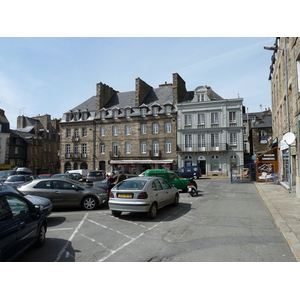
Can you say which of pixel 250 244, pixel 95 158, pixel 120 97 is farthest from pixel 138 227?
pixel 120 97

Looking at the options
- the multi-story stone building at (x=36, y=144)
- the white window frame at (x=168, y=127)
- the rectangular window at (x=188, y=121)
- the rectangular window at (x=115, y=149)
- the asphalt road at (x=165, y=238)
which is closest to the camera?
the asphalt road at (x=165, y=238)

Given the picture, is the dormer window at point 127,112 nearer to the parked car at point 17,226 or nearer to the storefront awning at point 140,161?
the storefront awning at point 140,161

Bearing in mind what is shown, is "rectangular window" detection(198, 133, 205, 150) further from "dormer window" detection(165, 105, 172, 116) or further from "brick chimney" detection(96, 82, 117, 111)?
"brick chimney" detection(96, 82, 117, 111)

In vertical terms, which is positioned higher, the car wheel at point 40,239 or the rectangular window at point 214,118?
the rectangular window at point 214,118

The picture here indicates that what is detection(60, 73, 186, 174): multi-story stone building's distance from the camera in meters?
37.6

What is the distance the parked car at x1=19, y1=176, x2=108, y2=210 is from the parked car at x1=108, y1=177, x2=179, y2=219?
6.15 ft

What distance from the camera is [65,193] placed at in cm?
1002

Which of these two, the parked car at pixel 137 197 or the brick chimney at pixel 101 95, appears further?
the brick chimney at pixel 101 95

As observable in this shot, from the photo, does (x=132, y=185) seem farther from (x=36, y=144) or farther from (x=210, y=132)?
(x=36, y=144)

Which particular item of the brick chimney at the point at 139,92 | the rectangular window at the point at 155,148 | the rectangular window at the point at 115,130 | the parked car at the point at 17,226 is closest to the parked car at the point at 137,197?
the parked car at the point at 17,226

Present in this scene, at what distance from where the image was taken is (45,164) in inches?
2163

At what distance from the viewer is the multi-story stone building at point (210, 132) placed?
3450cm

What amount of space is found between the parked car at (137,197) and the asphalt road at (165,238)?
1.26 ft

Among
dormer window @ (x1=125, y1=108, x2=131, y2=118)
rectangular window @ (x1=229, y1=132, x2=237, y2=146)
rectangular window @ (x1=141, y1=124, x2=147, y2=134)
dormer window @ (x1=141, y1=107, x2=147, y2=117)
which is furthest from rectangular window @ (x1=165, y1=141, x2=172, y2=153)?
rectangular window @ (x1=229, y1=132, x2=237, y2=146)
